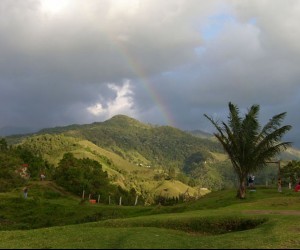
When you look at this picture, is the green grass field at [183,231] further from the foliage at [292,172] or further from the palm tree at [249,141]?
the foliage at [292,172]

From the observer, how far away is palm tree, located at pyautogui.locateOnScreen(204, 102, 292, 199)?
128 ft

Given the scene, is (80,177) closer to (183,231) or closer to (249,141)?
(249,141)

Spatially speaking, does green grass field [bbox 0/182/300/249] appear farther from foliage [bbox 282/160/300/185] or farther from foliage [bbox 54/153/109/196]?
foliage [bbox 54/153/109/196]

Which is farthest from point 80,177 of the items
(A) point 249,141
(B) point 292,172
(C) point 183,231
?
(C) point 183,231

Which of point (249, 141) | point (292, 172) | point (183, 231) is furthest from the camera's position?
point (292, 172)

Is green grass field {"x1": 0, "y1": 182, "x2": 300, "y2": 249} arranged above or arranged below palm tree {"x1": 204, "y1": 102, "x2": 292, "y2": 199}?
below

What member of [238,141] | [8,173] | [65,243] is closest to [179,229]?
[65,243]

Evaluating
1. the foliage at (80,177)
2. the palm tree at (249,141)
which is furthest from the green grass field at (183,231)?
the foliage at (80,177)

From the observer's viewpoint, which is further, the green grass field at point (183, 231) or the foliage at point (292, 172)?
the foliage at point (292, 172)

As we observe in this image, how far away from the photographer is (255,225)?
22422 mm

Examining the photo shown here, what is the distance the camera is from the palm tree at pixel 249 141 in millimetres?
38969

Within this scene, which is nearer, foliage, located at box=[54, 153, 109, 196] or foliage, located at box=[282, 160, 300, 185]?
foliage, located at box=[282, 160, 300, 185]

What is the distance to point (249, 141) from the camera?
1533 inches

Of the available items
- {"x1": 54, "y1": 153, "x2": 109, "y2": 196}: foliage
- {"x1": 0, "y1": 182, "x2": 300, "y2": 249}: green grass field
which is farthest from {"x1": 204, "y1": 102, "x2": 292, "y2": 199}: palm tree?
{"x1": 54, "y1": 153, "x2": 109, "y2": 196}: foliage
